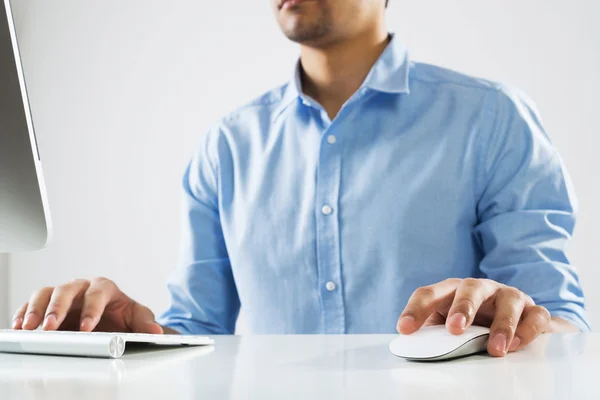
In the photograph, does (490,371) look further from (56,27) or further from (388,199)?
(56,27)

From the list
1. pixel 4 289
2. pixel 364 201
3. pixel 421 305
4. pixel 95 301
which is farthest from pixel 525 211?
pixel 4 289

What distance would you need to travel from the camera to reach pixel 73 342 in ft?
2.01

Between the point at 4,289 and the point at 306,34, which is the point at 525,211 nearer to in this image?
the point at 306,34

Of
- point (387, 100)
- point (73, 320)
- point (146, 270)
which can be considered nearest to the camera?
point (73, 320)

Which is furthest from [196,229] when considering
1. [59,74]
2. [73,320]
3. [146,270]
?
[59,74]

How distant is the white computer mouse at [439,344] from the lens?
571 millimetres

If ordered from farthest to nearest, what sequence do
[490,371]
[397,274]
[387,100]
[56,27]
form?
1. [56,27]
2. [387,100]
3. [397,274]
4. [490,371]

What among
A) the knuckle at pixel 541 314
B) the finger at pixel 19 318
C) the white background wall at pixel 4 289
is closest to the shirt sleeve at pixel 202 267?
the finger at pixel 19 318

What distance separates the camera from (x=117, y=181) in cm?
334

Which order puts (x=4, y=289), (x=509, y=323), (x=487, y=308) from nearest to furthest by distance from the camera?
(x=509, y=323) < (x=487, y=308) < (x=4, y=289)

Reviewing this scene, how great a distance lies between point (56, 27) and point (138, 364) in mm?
3209

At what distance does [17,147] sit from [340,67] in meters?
0.90

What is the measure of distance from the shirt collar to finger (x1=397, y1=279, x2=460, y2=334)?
0.70 metres

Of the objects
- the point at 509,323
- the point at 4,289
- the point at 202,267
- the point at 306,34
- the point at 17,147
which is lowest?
the point at 4,289
